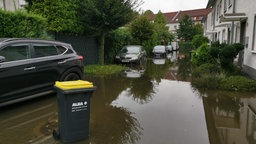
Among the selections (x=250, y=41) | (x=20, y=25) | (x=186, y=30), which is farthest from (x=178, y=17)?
(x=20, y=25)

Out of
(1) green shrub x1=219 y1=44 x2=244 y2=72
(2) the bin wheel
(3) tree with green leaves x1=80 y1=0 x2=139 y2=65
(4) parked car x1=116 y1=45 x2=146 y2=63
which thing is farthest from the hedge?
(1) green shrub x1=219 y1=44 x2=244 y2=72

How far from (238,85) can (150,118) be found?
4.44 meters

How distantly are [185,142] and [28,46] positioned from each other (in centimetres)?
458

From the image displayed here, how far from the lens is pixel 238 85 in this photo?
8.32 m

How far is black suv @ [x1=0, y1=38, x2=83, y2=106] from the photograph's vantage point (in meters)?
5.55

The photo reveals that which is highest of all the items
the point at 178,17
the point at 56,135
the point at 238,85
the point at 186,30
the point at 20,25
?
the point at 178,17

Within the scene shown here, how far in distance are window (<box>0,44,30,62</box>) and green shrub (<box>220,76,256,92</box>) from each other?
21.6 feet

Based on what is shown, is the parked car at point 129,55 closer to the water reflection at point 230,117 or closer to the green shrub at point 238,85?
the green shrub at point 238,85

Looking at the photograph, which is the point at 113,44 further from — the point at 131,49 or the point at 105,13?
the point at 105,13

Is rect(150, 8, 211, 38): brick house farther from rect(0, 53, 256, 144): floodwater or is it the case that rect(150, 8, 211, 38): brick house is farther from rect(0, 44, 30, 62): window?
rect(0, 44, 30, 62): window

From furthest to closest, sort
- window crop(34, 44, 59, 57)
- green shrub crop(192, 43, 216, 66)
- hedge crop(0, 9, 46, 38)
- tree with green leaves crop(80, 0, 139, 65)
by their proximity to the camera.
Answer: green shrub crop(192, 43, 216, 66), tree with green leaves crop(80, 0, 139, 65), hedge crop(0, 9, 46, 38), window crop(34, 44, 59, 57)

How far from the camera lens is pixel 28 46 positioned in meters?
6.18

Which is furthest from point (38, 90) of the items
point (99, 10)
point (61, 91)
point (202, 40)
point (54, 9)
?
point (202, 40)

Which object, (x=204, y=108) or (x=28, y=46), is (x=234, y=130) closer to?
(x=204, y=108)
